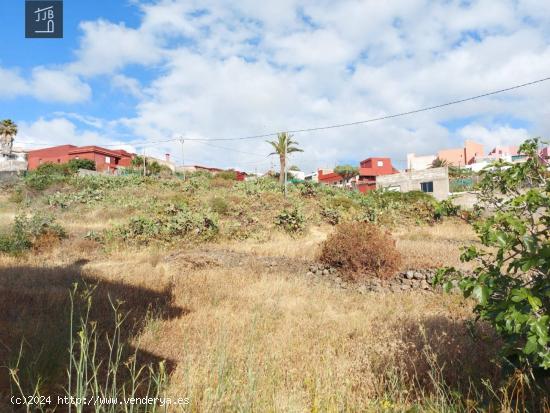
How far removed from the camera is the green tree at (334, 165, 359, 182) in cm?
6838

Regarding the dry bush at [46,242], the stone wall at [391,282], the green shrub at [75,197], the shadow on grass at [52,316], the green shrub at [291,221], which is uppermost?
the green shrub at [75,197]

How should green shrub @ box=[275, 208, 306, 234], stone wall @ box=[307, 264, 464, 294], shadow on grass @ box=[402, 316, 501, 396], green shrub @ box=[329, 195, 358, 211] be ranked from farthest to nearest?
1. green shrub @ box=[329, 195, 358, 211]
2. green shrub @ box=[275, 208, 306, 234]
3. stone wall @ box=[307, 264, 464, 294]
4. shadow on grass @ box=[402, 316, 501, 396]

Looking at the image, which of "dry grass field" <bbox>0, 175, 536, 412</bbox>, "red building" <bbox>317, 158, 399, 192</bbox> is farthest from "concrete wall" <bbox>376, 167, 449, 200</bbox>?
"red building" <bbox>317, 158, 399, 192</bbox>

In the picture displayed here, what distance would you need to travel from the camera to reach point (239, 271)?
383 inches

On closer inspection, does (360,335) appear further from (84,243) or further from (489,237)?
(84,243)

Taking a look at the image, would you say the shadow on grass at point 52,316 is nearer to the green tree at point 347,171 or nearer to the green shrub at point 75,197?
the green shrub at point 75,197

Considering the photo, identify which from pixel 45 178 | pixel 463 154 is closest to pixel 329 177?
pixel 463 154

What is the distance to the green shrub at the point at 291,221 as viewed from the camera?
18719mm

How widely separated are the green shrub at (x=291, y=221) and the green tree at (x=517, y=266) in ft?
50.2

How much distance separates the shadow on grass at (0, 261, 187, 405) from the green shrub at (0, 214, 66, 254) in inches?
189

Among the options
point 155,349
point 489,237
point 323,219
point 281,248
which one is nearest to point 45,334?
point 155,349

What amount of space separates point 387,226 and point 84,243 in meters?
15.5

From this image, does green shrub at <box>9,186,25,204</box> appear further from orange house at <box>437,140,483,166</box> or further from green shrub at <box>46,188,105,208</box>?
orange house at <box>437,140,483,166</box>

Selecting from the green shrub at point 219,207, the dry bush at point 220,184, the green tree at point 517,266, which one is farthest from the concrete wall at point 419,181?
the green tree at point 517,266
